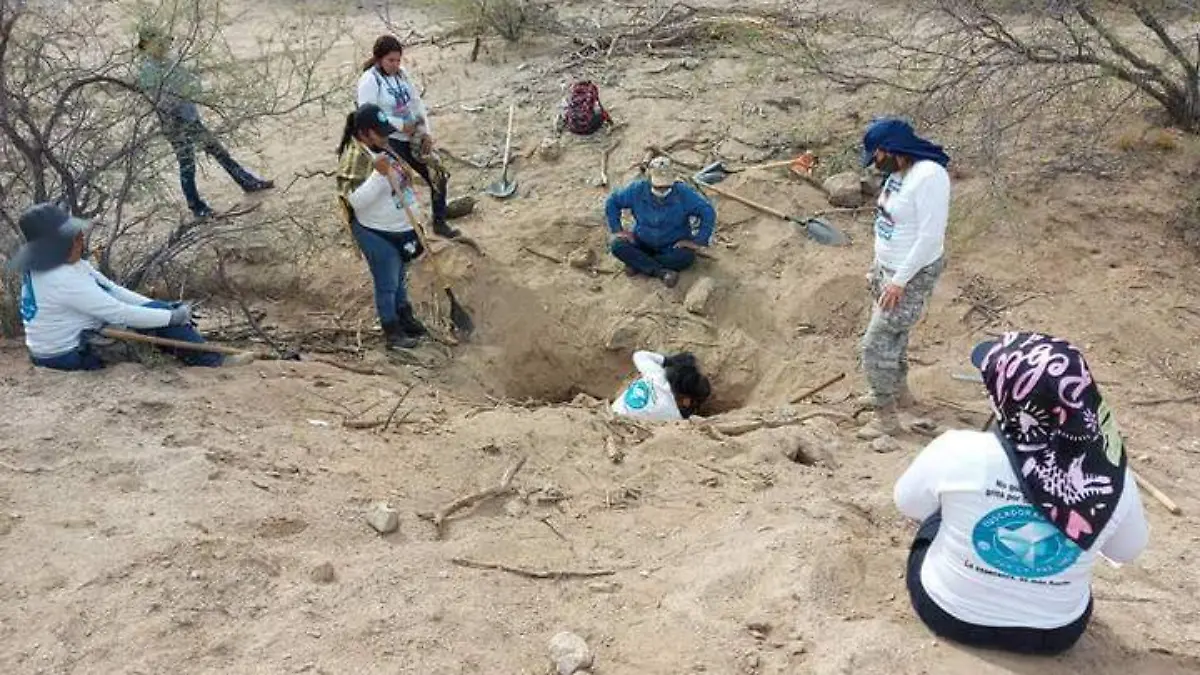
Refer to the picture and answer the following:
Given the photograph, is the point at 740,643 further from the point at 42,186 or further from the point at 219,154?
the point at 219,154

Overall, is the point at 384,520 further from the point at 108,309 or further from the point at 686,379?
Answer: the point at 686,379

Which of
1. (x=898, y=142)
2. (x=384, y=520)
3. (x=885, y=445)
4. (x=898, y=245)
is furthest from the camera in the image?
(x=885, y=445)

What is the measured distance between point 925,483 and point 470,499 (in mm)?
1947

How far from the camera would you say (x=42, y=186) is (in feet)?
18.3

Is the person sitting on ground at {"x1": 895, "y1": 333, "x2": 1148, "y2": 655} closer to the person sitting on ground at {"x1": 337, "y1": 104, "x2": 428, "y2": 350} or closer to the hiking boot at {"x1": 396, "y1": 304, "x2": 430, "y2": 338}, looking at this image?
the person sitting on ground at {"x1": 337, "y1": 104, "x2": 428, "y2": 350}

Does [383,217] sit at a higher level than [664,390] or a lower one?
higher

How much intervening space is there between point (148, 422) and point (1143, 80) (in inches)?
251

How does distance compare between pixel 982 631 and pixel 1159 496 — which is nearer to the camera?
pixel 982 631

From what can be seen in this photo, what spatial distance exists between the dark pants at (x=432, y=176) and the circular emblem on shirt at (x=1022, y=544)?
472cm

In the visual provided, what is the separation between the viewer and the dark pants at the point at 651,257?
6.78m

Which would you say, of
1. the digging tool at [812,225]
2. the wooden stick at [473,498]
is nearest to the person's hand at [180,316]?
the wooden stick at [473,498]

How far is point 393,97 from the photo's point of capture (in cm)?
652

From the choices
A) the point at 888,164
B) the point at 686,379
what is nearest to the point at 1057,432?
the point at 888,164

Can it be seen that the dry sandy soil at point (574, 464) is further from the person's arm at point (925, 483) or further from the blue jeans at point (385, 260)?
the person's arm at point (925, 483)
